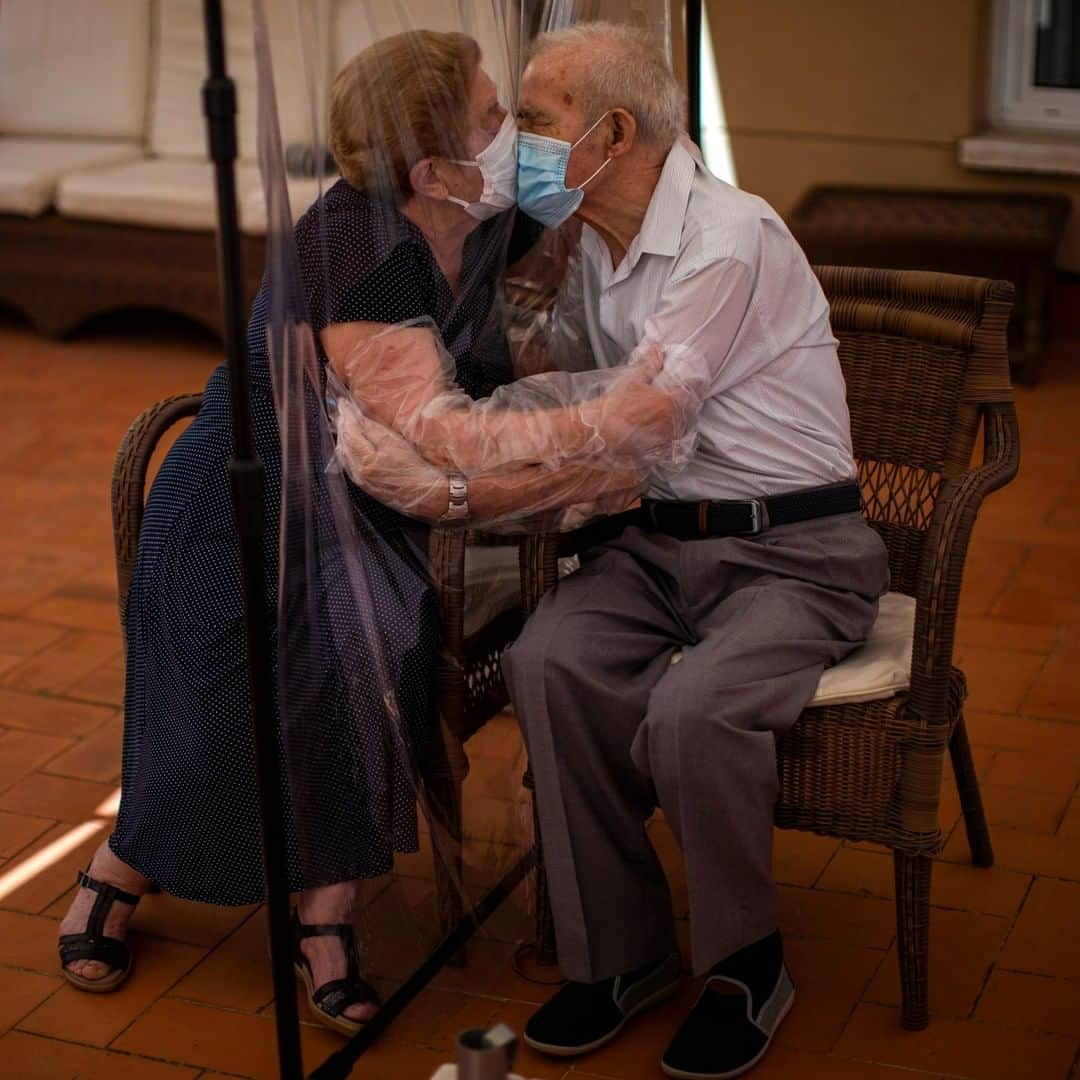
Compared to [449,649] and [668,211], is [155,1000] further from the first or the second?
[668,211]

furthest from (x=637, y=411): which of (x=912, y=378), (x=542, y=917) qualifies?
(x=542, y=917)

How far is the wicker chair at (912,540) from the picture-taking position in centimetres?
196

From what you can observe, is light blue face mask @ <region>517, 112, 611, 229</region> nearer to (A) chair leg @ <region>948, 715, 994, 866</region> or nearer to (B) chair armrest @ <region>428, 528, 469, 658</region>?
(B) chair armrest @ <region>428, 528, 469, 658</region>

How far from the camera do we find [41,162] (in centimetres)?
529

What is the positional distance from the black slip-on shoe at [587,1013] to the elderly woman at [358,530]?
0.78 feet

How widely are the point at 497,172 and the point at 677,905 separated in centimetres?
105

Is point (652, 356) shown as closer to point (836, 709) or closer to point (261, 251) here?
point (836, 709)

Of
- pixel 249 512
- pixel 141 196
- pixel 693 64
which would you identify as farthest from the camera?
pixel 141 196

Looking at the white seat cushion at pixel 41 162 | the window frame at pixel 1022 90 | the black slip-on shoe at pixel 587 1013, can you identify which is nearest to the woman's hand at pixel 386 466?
the black slip-on shoe at pixel 587 1013

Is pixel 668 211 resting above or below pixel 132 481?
above

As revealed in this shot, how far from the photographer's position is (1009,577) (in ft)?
11.3

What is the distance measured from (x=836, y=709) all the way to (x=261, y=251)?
10.6 ft

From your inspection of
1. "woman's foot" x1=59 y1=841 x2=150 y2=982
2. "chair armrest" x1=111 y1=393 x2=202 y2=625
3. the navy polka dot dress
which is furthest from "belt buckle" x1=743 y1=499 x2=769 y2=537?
"woman's foot" x1=59 y1=841 x2=150 y2=982

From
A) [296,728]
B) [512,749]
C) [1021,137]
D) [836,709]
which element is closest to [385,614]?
[296,728]
